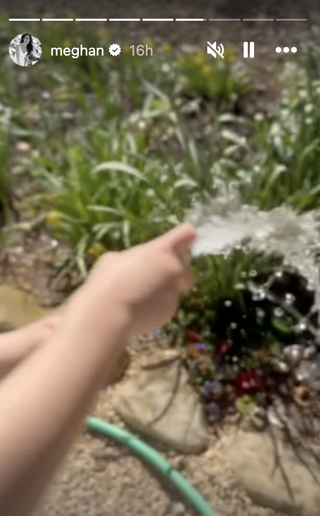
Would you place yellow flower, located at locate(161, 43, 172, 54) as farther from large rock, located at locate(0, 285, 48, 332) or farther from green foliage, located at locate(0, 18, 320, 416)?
large rock, located at locate(0, 285, 48, 332)

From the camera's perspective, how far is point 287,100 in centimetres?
119

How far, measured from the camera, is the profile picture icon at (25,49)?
1.07 meters

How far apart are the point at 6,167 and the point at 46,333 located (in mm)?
568

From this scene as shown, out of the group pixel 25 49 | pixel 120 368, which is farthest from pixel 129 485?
pixel 25 49

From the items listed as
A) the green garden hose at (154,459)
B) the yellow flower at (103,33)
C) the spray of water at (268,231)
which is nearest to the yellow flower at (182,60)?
the yellow flower at (103,33)

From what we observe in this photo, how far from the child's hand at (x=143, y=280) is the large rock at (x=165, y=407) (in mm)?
356

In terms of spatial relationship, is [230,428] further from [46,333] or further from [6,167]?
[6,167]

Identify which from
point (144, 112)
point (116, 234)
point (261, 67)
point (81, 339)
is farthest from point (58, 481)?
point (261, 67)

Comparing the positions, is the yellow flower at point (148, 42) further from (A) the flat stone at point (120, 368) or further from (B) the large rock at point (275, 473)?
(B) the large rock at point (275, 473)

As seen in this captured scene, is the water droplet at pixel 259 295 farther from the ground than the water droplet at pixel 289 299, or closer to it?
farther from the ground

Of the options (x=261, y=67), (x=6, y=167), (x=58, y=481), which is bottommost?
(x=58, y=481)

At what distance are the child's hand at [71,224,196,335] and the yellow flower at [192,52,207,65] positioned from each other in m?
0.62

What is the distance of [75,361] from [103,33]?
689mm

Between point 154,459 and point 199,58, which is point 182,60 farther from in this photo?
point 154,459
